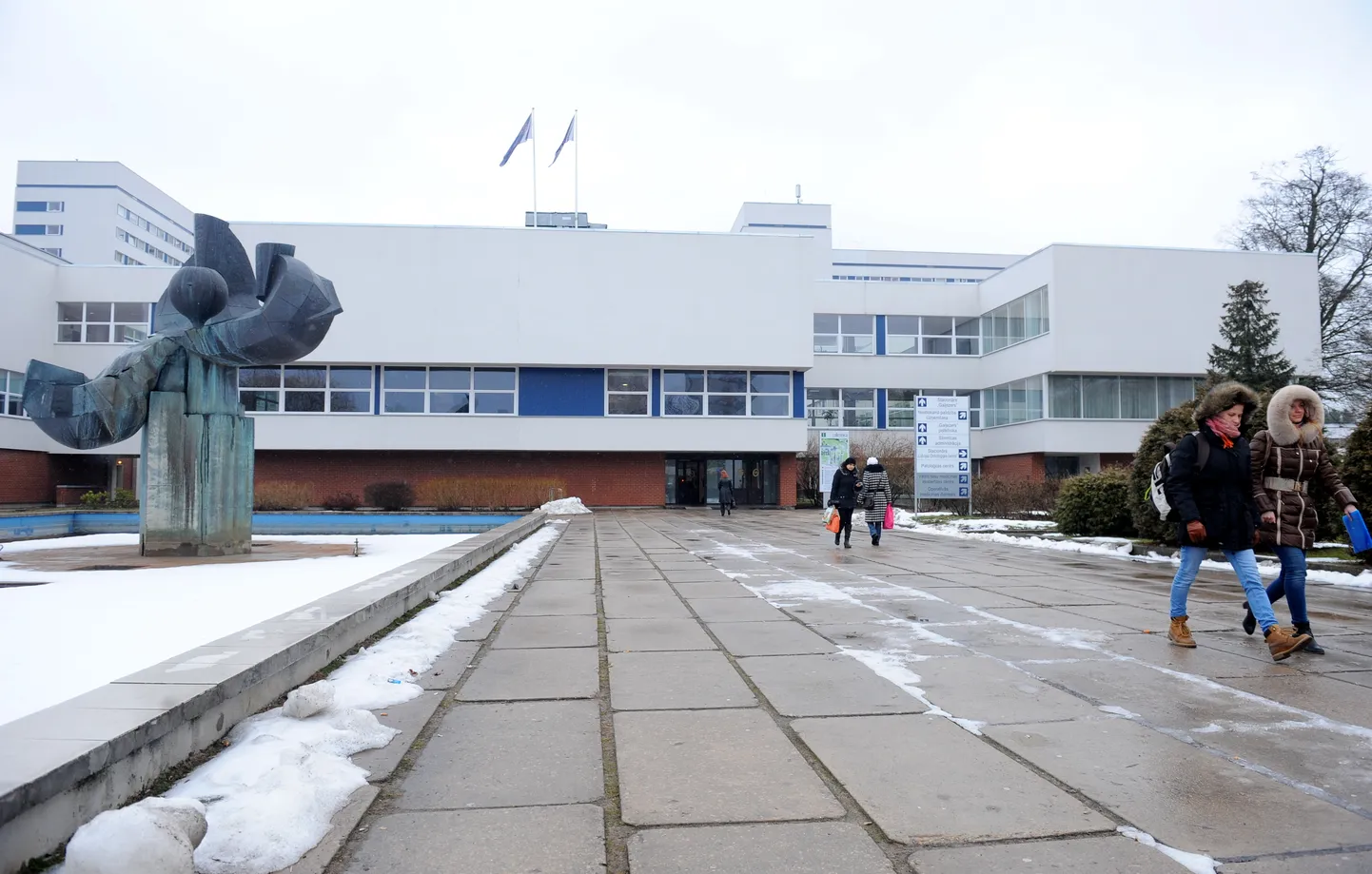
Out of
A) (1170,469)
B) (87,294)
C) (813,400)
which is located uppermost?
(87,294)

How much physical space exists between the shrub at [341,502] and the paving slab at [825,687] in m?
25.2

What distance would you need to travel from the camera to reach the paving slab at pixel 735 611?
678 centimetres

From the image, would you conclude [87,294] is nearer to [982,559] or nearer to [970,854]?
[982,559]

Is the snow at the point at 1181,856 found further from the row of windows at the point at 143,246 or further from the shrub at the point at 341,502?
the row of windows at the point at 143,246

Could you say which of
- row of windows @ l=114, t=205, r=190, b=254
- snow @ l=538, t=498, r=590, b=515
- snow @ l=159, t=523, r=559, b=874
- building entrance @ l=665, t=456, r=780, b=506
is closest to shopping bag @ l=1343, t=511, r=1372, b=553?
snow @ l=159, t=523, r=559, b=874

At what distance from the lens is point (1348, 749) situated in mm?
3492

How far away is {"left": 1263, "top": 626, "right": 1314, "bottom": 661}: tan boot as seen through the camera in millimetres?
5039

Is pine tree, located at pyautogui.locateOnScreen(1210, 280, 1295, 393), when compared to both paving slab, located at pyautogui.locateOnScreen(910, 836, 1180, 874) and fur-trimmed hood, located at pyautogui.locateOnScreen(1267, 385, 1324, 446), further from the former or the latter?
paving slab, located at pyautogui.locateOnScreen(910, 836, 1180, 874)

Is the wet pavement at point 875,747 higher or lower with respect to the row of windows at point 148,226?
lower

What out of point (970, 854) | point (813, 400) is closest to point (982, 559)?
point (970, 854)

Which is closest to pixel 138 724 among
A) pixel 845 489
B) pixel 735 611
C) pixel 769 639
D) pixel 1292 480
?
pixel 769 639

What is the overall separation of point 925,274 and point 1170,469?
7257cm

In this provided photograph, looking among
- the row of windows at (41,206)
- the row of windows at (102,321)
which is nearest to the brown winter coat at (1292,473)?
the row of windows at (102,321)

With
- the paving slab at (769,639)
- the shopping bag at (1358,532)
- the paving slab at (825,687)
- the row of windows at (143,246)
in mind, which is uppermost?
the row of windows at (143,246)
